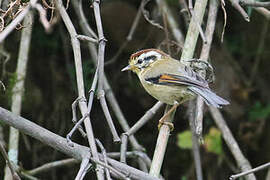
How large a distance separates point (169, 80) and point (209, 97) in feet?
1.50

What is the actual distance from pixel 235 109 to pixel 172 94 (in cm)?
193

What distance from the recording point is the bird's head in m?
3.44

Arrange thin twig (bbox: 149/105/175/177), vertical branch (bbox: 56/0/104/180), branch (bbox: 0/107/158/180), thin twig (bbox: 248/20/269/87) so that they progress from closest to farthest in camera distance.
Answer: vertical branch (bbox: 56/0/104/180) → branch (bbox: 0/107/158/180) → thin twig (bbox: 149/105/175/177) → thin twig (bbox: 248/20/269/87)

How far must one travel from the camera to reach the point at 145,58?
3.46m

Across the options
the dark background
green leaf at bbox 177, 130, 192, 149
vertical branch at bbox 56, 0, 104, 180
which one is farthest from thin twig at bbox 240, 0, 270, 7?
green leaf at bbox 177, 130, 192, 149

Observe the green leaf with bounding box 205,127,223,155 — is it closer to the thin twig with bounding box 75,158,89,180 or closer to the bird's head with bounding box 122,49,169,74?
the bird's head with bounding box 122,49,169,74

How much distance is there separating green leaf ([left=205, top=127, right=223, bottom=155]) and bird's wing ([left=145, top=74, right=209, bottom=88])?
1477 millimetres

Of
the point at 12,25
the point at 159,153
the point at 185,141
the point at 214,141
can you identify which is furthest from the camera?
the point at 214,141

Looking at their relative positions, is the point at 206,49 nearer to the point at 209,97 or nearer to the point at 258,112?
the point at 209,97

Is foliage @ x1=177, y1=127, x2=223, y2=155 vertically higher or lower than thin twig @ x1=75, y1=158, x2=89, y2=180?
lower

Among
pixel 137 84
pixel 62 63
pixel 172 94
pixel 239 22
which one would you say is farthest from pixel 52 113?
pixel 239 22

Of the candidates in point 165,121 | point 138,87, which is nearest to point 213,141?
point 138,87

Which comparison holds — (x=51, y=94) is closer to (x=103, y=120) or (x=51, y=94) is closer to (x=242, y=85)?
(x=103, y=120)

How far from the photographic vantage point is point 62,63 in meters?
4.89
